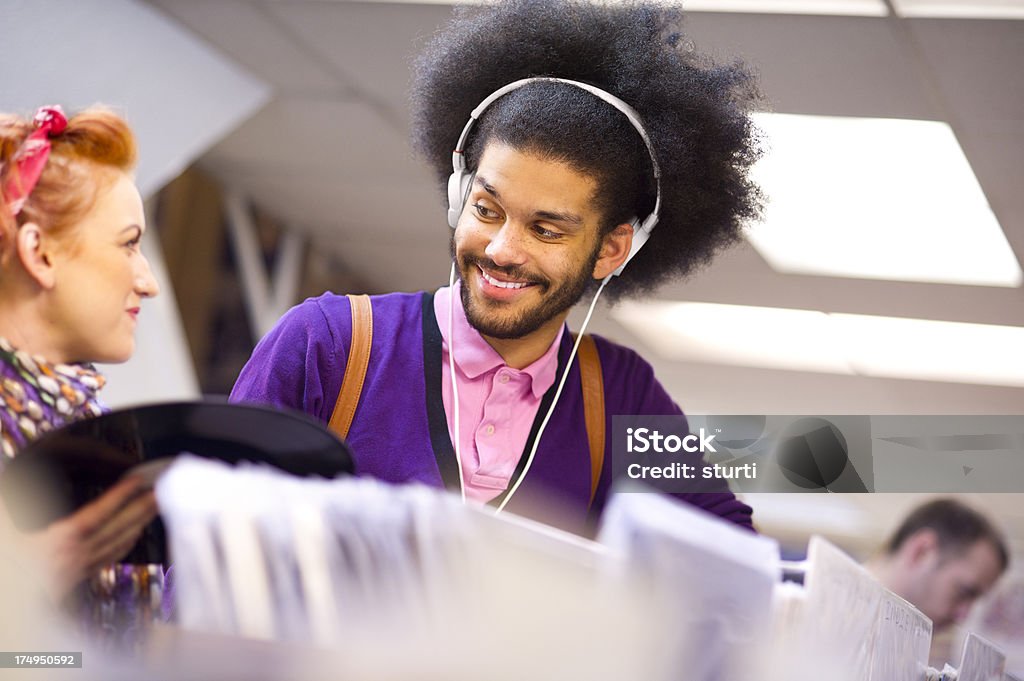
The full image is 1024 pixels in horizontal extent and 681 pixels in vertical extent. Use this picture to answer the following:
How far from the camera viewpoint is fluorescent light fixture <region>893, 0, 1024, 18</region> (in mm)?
1862

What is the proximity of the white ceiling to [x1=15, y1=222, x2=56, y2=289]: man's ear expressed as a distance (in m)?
0.89

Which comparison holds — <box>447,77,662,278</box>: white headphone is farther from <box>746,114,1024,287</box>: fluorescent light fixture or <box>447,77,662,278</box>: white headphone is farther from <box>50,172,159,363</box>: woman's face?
<box>746,114,1024,287</box>: fluorescent light fixture

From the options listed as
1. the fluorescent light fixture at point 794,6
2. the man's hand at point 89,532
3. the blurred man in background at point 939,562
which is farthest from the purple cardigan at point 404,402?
the fluorescent light fixture at point 794,6

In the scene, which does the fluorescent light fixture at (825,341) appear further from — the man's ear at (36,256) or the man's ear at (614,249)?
the man's ear at (36,256)

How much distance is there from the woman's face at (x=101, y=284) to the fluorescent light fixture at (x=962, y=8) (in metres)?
1.56

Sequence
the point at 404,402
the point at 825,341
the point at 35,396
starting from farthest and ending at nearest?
the point at 825,341 → the point at 404,402 → the point at 35,396

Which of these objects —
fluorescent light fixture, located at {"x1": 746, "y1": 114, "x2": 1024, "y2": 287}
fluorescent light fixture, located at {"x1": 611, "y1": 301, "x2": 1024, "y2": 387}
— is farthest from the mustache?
fluorescent light fixture, located at {"x1": 611, "y1": 301, "x2": 1024, "y2": 387}

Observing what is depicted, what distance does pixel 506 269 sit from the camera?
0.96 m

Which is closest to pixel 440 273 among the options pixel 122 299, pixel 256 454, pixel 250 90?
pixel 250 90

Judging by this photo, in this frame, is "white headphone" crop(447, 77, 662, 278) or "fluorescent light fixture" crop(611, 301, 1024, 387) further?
"fluorescent light fixture" crop(611, 301, 1024, 387)

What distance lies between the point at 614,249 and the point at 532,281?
0.14 metres

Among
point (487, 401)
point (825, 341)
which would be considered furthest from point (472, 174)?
point (825, 341)

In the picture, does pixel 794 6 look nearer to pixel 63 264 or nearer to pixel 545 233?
pixel 545 233

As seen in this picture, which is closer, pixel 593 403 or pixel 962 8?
pixel 593 403
